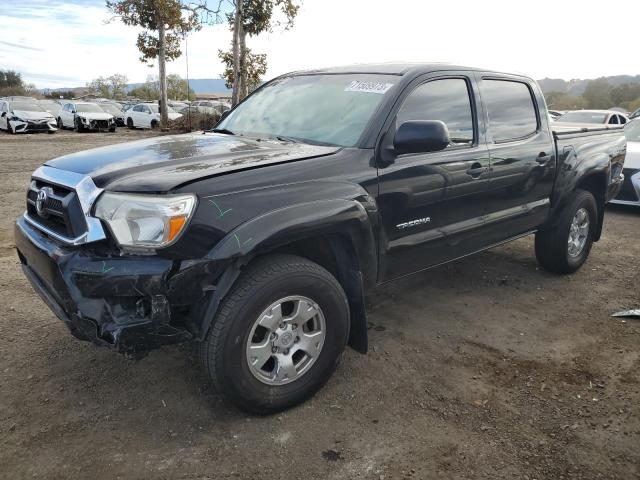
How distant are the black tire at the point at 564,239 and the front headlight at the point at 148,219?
3666 millimetres

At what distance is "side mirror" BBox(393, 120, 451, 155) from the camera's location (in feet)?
9.55

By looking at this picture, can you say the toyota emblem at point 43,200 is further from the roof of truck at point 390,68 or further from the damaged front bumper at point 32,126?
the damaged front bumper at point 32,126

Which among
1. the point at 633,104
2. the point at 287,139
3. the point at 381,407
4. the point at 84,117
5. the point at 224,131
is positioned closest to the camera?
the point at 381,407

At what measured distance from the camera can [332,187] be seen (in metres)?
2.76

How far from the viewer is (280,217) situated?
8.19 feet

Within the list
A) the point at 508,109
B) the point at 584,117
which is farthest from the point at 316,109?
the point at 584,117

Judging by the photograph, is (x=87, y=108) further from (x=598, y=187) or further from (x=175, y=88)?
(x=175, y=88)

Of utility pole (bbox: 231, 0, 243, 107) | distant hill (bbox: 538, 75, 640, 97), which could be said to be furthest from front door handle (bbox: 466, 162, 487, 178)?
distant hill (bbox: 538, 75, 640, 97)

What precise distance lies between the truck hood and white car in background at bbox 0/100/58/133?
2049 cm

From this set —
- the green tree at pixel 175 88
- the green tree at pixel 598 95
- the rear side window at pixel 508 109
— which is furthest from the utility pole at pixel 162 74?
the green tree at pixel 175 88

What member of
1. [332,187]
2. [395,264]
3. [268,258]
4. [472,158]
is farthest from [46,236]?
[472,158]

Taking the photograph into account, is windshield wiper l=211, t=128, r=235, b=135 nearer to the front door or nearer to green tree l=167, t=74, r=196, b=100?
the front door

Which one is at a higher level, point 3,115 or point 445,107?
point 445,107

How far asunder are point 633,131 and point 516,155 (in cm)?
638
